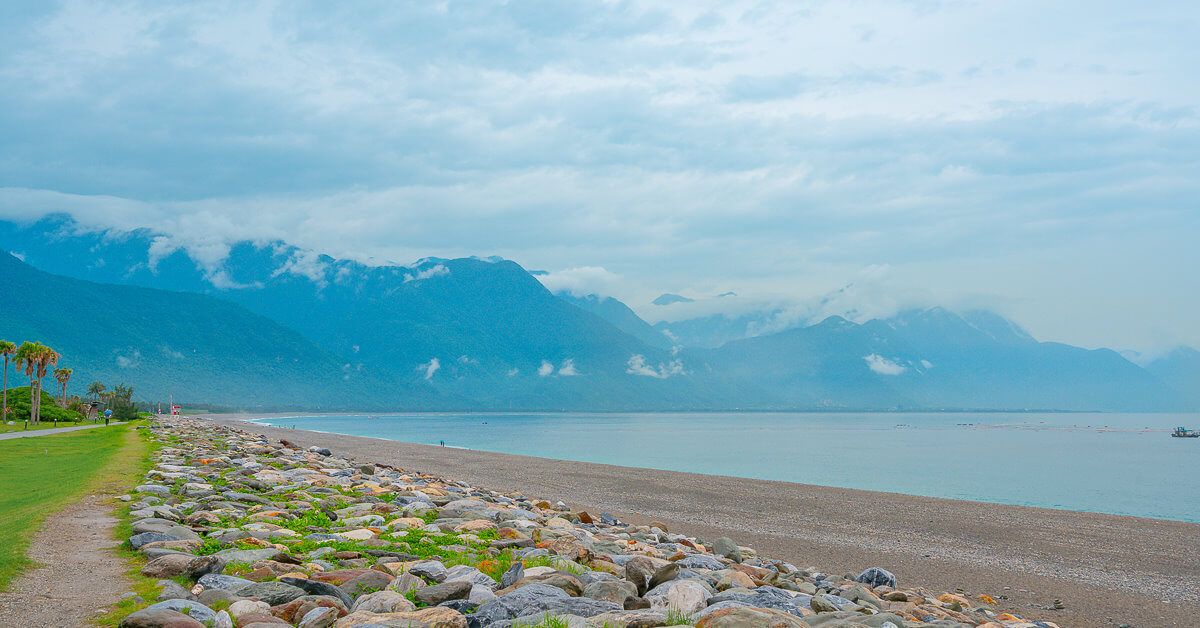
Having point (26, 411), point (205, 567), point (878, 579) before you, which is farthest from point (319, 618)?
point (26, 411)

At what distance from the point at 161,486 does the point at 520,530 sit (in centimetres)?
892

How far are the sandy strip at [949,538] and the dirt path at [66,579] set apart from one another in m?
15.1

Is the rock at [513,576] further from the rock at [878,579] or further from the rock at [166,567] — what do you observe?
the rock at [878,579]

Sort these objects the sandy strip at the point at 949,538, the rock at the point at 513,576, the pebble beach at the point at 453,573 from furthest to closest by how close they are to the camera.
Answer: the sandy strip at the point at 949,538
the rock at the point at 513,576
the pebble beach at the point at 453,573

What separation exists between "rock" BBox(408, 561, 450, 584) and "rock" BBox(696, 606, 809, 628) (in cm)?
358

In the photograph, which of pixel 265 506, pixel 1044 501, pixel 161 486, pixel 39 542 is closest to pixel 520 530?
pixel 265 506

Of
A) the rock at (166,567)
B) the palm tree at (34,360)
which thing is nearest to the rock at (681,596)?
the rock at (166,567)

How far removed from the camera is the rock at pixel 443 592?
8352 mm

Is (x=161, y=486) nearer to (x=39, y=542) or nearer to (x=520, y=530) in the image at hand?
(x=39, y=542)

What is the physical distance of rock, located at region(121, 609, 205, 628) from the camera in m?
7.02

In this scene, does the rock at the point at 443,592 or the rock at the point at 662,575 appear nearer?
the rock at the point at 443,592

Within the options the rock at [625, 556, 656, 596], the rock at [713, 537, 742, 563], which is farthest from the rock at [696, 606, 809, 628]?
the rock at [713, 537, 742, 563]

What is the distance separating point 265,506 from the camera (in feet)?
49.4

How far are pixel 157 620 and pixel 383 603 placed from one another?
2050mm
